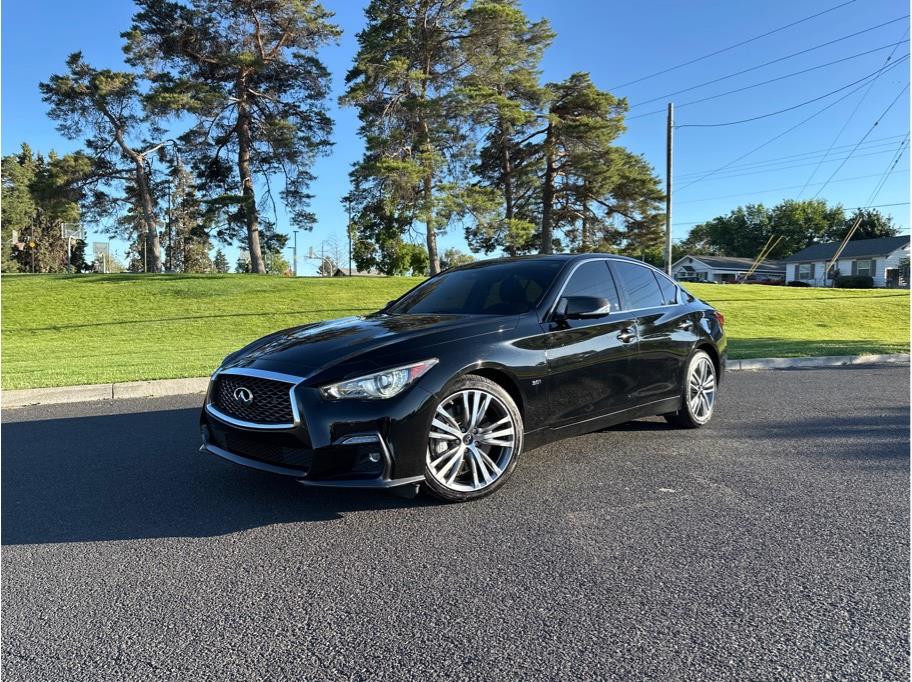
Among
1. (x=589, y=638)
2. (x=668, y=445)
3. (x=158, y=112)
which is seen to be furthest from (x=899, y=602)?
(x=158, y=112)

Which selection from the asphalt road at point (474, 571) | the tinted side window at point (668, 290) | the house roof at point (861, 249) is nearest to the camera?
the asphalt road at point (474, 571)

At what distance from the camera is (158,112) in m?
29.7

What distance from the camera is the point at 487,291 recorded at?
486 centimetres

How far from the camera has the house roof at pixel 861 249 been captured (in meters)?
59.4

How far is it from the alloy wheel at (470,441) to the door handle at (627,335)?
138 cm

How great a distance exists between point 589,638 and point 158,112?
33.1m

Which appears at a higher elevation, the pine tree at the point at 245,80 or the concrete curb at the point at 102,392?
the pine tree at the point at 245,80

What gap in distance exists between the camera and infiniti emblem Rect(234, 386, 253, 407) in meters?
3.70

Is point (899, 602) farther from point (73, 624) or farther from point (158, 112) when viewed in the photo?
point (158, 112)

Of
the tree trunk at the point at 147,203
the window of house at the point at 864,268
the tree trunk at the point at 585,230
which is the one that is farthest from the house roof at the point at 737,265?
the tree trunk at the point at 147,203

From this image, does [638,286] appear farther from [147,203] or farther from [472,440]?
[147,203]

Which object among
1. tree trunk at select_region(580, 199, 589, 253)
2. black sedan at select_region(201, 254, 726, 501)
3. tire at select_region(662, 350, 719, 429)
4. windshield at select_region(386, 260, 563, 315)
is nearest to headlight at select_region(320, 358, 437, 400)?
black sedan at select_region(201, 254, 726, 501)

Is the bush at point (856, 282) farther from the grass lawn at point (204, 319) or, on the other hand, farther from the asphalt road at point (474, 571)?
the asphalt road at point (474, 571)

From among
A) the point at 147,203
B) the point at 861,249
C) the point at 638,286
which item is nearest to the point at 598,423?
the point at 638,286
